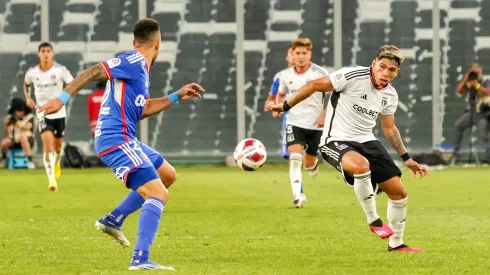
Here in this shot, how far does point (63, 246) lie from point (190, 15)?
19936mm

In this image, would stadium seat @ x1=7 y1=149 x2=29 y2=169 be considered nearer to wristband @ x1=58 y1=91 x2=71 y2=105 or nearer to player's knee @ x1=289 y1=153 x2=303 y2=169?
player's knee @ x1=289 y1=153 x2=303 y2=169

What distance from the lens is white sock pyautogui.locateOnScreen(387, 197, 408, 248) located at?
438 inches

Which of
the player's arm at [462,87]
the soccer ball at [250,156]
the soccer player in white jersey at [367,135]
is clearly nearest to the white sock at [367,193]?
the soccer player in white jersey at [367,135]

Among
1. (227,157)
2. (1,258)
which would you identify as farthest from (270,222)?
(227,157)

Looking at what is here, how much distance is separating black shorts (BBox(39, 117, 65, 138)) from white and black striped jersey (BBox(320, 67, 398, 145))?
32.9 ft

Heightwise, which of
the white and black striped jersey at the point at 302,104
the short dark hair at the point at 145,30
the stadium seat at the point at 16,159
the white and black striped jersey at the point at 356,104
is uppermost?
the short dark hair at the point at 145,30

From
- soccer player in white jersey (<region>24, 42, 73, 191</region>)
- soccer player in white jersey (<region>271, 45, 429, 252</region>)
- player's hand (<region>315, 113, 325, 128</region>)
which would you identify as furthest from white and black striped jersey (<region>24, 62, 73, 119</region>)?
soccer player in white jersey (<region>271, 45, 429, 252</region>)

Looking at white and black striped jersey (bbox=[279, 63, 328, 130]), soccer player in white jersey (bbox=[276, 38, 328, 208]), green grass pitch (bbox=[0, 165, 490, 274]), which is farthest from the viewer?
white and black striped jersey (bbox=[279, 63, 328, 130])

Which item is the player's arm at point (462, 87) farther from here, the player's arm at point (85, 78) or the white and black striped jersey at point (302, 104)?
the player's arm at point (85, 78)

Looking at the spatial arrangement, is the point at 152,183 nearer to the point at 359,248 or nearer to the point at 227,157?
the point at 359,248

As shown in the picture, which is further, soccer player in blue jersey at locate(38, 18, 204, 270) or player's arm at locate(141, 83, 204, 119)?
player's arm at locate(141, 83, 204, 119)

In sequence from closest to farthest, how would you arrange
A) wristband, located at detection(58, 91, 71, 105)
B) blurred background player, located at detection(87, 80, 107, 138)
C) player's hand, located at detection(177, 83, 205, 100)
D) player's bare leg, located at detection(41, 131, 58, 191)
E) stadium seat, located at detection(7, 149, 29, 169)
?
wristband, located at detection(58, 91, 71, 105), player's hand, located at detection(177, 83, 205, 100), player's bare leg, located at detection(41, 131, 58, 191), stadium seat, located at detection(7, 149, 29, 169), blurred background player, located at detection(87, 80, 107, 138)

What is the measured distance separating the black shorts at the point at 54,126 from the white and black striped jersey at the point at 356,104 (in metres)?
10.0

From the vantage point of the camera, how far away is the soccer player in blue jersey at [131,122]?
30.8ft
